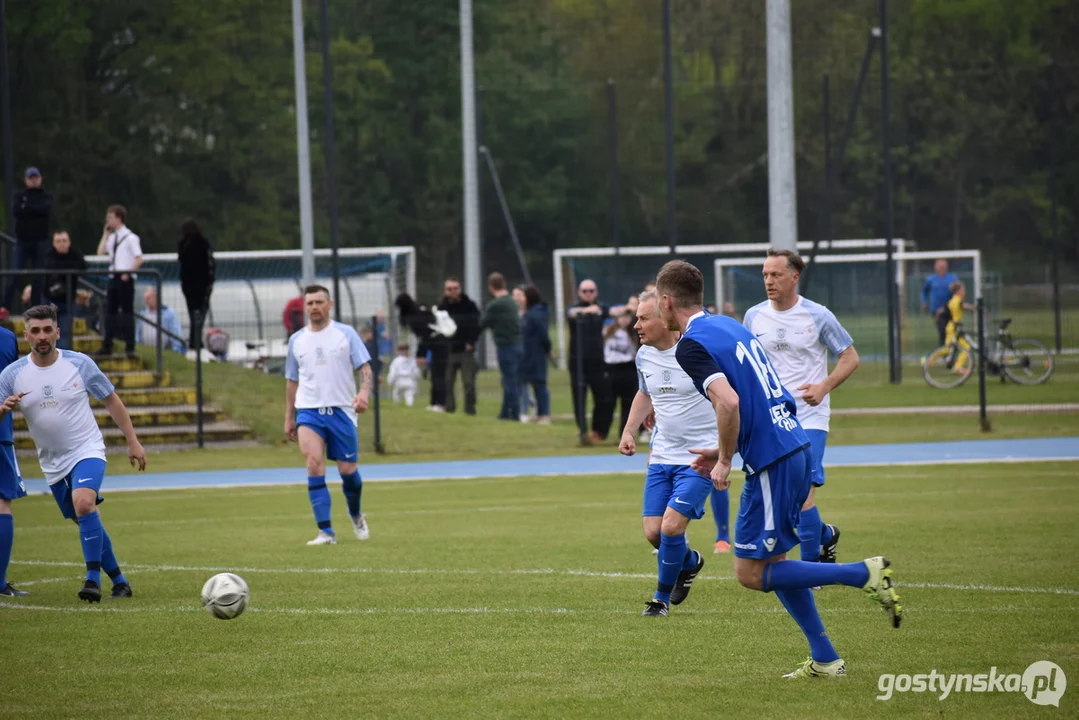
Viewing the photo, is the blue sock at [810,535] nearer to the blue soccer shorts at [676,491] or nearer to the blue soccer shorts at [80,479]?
the blue soccer shorts at [676,491]

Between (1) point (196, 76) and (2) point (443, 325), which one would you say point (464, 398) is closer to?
(2) point (443, 325)

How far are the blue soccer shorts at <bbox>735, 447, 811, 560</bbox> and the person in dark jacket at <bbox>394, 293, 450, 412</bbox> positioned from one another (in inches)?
634

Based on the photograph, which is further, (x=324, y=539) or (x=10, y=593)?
(x=324, y=539)

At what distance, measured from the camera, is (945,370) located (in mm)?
27375

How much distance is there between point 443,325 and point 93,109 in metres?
17.1

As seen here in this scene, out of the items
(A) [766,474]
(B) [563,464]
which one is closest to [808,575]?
(A) [766,474]

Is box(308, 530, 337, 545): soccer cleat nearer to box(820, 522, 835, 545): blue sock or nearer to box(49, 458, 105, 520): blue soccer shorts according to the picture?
box(49, 458, 105, 520): blue soccer shorts

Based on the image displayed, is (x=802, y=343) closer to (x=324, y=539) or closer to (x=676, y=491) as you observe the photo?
(x=676, y=491)

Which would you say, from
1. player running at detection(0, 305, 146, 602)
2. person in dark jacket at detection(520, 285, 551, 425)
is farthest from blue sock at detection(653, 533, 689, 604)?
person in dark jacket at detection(520, 285, 551, 425)

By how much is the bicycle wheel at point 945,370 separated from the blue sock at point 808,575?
2155 cm

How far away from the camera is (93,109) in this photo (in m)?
35.6

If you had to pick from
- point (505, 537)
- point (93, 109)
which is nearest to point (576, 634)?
point (505, 537)

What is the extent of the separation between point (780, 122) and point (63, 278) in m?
11.1

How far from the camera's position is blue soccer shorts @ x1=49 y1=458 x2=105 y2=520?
973 cm
